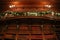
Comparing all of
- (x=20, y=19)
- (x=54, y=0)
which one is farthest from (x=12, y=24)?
(x=54, y=0)

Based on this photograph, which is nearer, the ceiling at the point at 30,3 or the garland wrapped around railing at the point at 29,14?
the garland wrapped around railing at the point at 29,14

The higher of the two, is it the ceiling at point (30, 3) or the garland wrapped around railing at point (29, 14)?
the ceiling at point (30, 3)

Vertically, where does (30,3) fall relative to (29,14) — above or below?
above

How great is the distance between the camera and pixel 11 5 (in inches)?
127

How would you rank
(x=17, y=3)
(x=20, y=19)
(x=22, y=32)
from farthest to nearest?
(x=17, y=3), (x=20, y=19), (x=22, y=32)

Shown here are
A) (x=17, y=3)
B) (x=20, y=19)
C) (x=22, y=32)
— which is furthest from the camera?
(x=17, y=3)

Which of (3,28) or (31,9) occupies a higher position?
(31,9)

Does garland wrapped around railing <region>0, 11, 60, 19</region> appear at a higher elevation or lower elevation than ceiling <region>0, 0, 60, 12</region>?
lower

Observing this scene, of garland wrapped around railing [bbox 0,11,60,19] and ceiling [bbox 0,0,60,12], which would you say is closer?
garland wrapped around railing [bbox 0,11,60,19]

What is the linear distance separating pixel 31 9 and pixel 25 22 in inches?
14.1

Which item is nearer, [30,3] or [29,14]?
[29,14]

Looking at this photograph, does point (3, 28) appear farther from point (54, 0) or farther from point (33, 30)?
point (54, 0)

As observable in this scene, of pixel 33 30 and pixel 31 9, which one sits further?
pixel 31 9

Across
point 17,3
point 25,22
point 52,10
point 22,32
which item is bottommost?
point 22,32
